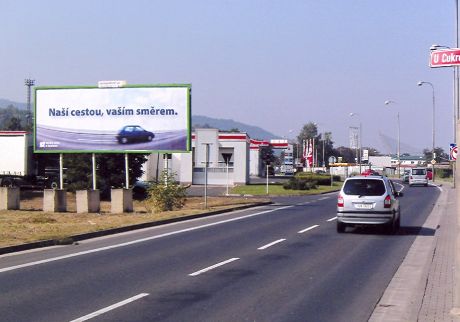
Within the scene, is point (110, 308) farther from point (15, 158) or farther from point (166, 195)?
point (15, 158)

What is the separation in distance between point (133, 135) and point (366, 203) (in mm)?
16024

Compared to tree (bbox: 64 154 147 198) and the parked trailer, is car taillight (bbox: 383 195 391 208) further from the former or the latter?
the parked trailer

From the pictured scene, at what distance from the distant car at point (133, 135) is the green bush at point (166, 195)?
242 centimetres

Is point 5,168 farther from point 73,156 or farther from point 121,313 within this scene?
point 121,313

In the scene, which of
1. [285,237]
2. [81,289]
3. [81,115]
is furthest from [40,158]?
[81,289]

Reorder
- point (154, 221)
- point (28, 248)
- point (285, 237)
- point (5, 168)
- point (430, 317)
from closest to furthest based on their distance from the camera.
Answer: point (430, 317) → point (28, 248) → point (285, 237) → point (154, 221) → point (5, 168)

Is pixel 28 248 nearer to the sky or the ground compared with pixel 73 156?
nearer to the ground

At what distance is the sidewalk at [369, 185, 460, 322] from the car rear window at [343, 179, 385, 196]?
205cm

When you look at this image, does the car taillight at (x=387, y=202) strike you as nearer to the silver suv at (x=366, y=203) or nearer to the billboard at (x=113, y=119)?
the silver suv at (x=366, y=203)

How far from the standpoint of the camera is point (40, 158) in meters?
53.1

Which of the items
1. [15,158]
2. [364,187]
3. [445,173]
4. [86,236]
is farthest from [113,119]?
[445,173]

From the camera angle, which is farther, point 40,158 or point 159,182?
point 40,158

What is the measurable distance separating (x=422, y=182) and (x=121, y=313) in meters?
63.9

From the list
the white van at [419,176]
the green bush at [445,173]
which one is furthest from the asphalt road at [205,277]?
the green bush at [445,173]
